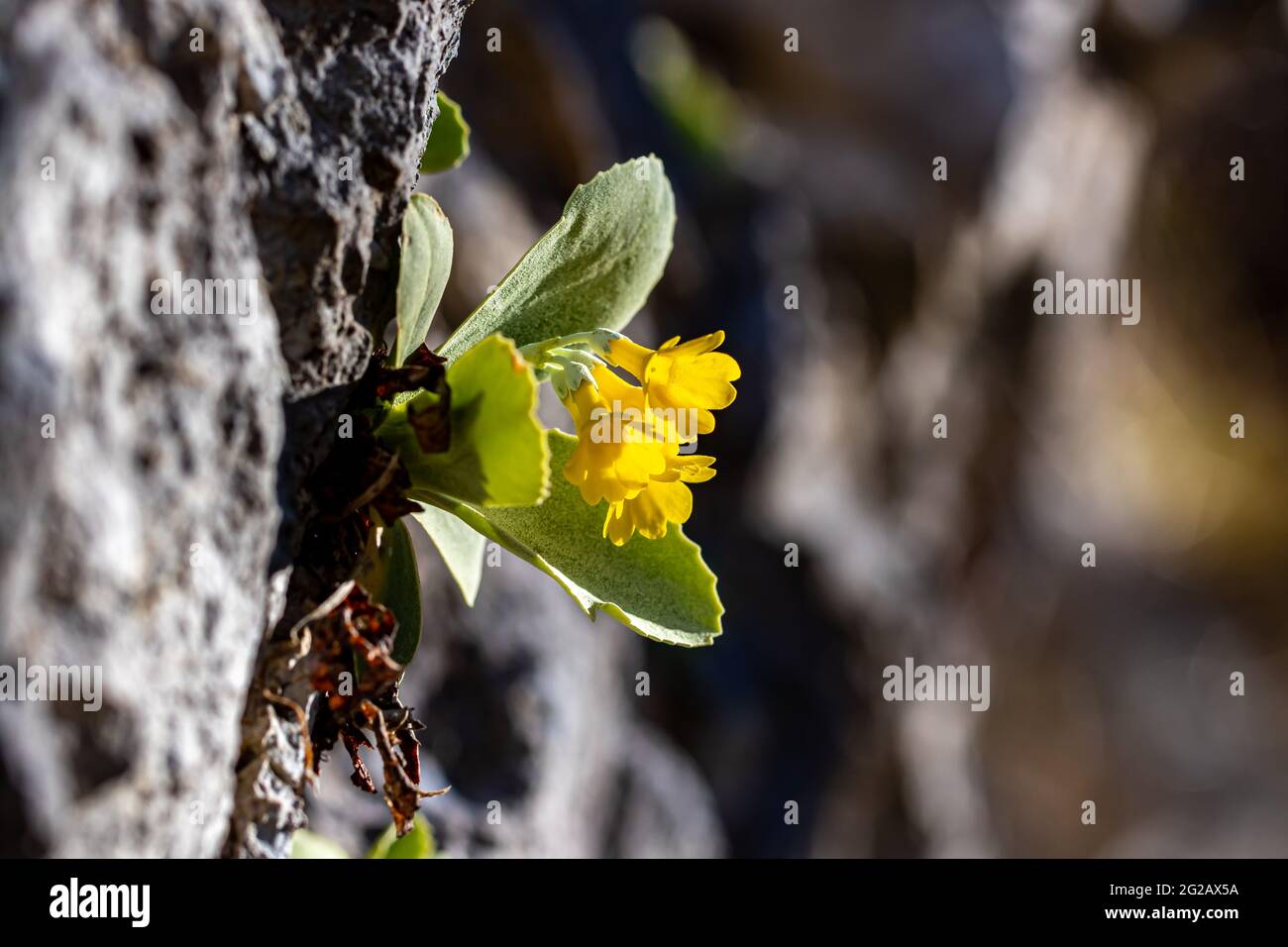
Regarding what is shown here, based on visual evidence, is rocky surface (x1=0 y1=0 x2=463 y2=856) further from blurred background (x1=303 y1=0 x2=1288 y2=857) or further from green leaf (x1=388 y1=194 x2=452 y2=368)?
blurred background (x1=303 y1=0 x2=1288 y2=857)

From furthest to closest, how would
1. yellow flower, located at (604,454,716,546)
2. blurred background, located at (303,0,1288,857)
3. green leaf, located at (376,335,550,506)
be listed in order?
blurred background, located at (303,0,1288,857)
yellow flower, located at (604,454,716,546)
green leaf, located at (376,335,550,506)

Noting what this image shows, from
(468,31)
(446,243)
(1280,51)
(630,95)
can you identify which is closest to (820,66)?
(630,95)

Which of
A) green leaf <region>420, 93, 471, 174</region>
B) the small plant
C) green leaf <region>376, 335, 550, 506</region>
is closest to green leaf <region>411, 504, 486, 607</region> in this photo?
the small plant

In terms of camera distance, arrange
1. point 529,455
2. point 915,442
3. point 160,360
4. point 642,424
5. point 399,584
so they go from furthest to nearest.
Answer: point 915,442 → point 399,584 → point 642,424 → point 529,455 → point 160,360

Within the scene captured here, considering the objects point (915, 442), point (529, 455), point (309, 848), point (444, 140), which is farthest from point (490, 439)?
point (915, 442)

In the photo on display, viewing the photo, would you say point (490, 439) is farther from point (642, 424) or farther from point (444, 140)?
point (444, 140)

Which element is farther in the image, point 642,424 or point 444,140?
point 444,140

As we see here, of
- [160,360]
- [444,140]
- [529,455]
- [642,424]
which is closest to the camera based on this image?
[160,360]
